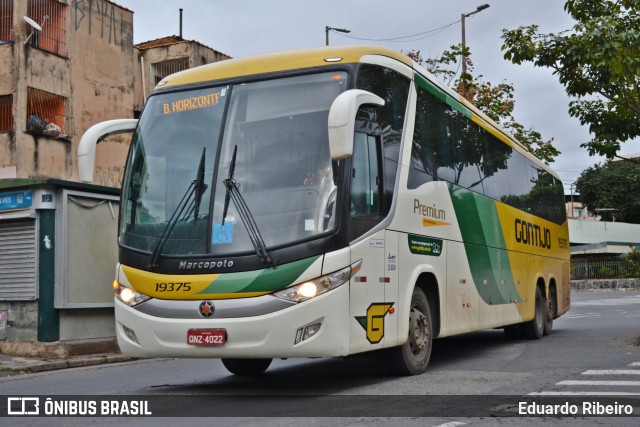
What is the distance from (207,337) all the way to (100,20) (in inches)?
911

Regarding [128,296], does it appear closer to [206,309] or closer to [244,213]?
Answer: [206,309]

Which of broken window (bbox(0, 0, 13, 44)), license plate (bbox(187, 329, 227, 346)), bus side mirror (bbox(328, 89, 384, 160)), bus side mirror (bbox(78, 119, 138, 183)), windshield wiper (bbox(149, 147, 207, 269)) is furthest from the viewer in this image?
broken window (bbox(0, 0, 13, 44))

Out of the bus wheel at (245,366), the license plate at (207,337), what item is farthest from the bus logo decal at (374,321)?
the bus wheel at (245,366)

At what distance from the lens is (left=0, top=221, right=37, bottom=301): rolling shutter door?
14.9 meters

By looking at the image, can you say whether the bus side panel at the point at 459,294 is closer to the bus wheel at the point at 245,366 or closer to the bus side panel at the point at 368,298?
the bus side panel at the point at 368,298

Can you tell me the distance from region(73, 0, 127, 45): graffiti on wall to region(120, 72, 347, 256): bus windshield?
67.3 feet

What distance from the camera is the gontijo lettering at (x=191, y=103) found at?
28.7 feet

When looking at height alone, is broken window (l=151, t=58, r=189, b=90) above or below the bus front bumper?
above

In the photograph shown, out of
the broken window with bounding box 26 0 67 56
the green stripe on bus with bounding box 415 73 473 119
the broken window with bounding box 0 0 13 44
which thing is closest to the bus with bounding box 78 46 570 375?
the green stripe on bus with bounding box 415 73 473 119

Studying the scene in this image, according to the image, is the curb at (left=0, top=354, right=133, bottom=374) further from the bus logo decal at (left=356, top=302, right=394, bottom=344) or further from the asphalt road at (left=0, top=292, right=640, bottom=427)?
the bus logo decal at (left=356, top=302, right=394, bottom=344)

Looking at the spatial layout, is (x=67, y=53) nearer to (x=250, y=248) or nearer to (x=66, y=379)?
(x=66, y=379)

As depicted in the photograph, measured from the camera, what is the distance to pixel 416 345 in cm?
959

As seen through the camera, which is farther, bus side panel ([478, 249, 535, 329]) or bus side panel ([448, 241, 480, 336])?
bus side panel ([478, 249, 535, 329])

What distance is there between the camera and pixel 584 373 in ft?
32.3
